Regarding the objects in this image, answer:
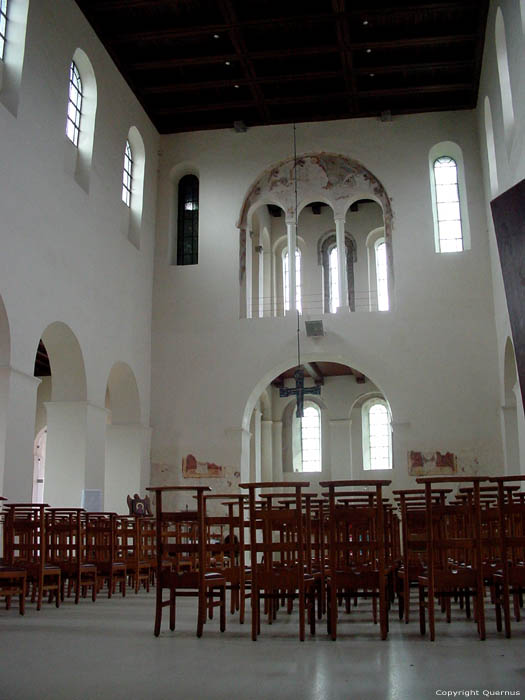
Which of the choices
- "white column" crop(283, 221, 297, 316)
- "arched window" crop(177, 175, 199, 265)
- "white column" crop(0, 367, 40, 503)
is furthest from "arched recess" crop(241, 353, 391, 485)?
"white column" crop(0, 367, 40, 503)

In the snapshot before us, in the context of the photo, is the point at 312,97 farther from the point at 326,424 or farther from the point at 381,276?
the point at 326,424

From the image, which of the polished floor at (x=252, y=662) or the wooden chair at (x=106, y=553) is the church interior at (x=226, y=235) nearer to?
the wooden chair at (x=106, y=553)

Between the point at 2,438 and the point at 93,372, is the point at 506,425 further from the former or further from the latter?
the point at 2,438

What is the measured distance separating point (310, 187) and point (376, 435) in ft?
27.5

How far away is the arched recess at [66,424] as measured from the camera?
527 inches

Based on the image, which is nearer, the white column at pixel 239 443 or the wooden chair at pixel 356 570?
the wooden chair at pixel 356 570

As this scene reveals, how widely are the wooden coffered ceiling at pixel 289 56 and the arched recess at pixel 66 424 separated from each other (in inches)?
245

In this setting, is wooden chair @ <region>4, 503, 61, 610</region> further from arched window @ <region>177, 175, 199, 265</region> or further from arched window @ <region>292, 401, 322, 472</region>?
arched window @ <region>292, 401, 322, 472</region>

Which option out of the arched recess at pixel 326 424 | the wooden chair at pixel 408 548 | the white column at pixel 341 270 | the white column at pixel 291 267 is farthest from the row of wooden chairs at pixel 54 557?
the arched recess at pixel 326 424

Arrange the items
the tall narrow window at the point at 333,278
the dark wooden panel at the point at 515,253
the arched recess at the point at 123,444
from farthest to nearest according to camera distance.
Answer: the tall narrow window at the point at 333,278 < the arched recess at the point at 123,444 < the dark wooden panel at the point at 515,253

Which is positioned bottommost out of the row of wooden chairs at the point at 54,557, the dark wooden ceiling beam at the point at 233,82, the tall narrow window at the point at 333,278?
the row of wooden chairs at the point at 54,557

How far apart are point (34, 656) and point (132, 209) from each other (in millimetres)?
13032

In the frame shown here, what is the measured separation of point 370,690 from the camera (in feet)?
12.7

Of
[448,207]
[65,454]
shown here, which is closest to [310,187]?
[448,207]
